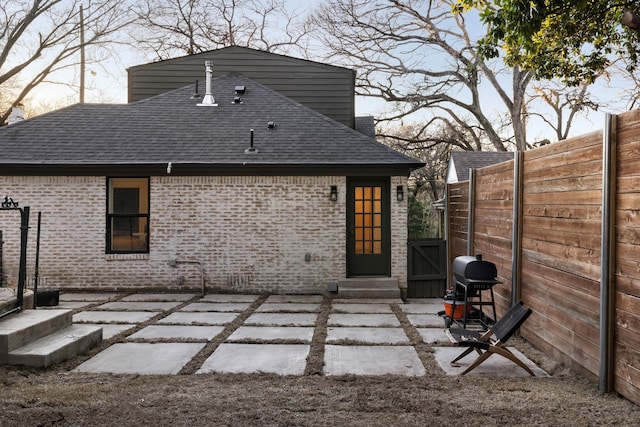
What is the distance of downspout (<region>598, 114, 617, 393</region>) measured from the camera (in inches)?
176

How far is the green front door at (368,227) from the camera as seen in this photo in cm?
1109

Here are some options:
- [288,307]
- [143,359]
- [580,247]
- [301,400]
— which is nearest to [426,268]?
[288,307]

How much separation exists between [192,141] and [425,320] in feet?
22.0

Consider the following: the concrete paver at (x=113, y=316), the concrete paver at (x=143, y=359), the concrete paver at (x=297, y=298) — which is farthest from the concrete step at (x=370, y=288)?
the concrete paver at (x=143, y=359)

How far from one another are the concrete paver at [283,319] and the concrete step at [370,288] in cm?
212

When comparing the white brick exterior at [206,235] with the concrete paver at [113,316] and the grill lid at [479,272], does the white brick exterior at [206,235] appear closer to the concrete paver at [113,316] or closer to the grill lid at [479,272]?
the concrete paver at [113,316]

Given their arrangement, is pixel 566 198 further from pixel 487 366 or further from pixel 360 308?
pixel 360 308

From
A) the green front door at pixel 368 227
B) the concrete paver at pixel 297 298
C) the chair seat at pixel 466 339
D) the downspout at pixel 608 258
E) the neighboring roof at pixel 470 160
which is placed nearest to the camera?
the downspout at pixel 608 258

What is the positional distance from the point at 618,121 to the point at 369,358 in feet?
11.6

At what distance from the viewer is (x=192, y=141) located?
11609 mm

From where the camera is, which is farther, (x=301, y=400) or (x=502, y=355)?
(x=502, y=355)

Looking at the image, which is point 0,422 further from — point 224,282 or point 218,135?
point 218,135

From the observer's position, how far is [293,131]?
39.6 feet

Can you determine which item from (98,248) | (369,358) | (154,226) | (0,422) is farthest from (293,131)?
(0,422)
